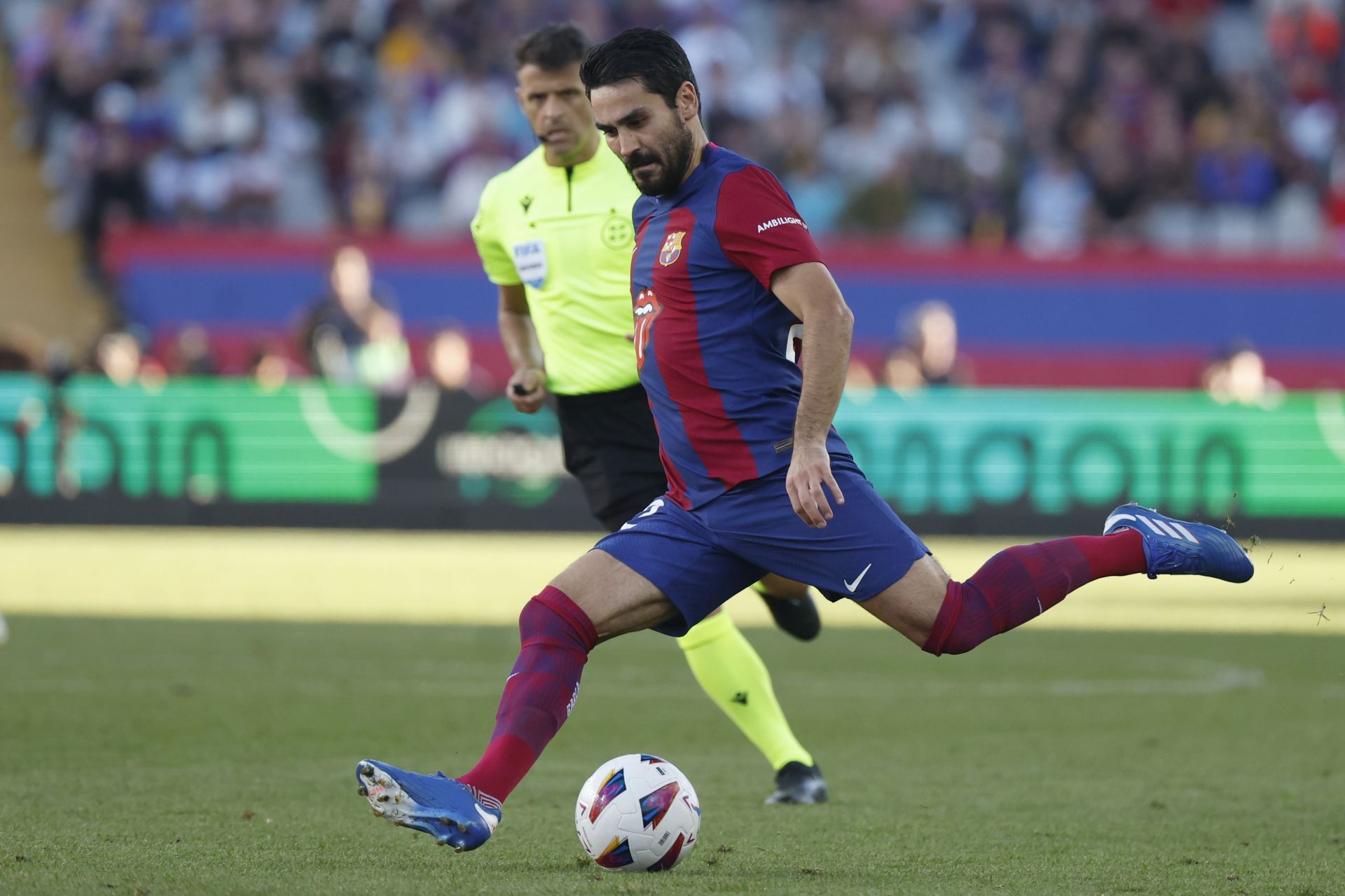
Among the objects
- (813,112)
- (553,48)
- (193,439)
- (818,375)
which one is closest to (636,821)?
(818,375)

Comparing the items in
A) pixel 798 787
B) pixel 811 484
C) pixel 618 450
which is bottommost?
pixel 798 787

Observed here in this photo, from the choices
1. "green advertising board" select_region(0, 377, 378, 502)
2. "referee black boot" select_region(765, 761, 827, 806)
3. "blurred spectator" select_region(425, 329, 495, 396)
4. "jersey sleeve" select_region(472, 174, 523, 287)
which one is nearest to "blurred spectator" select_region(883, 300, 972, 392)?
"blurred spectator" select_region(425, 329, 495, 396)

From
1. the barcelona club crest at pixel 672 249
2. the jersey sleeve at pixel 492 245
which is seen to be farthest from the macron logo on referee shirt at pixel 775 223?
the jersey sleeve at pixel 492 245

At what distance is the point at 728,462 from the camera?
15.7 ft

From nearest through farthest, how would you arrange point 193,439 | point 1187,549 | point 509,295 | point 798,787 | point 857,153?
point 1187,549, point 798,787, point 509,295, point 193,439, point 857,153

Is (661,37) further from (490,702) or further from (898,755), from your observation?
(490,702)

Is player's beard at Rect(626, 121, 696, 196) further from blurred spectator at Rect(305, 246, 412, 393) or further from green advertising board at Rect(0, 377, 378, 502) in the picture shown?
blurred spectator at Rect(305, 246, 412, 393)

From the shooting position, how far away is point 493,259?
6645 mm

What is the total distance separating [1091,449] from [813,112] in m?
6.50

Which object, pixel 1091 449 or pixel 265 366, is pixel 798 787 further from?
pixel 265 366

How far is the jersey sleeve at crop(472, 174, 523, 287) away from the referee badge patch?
6cm

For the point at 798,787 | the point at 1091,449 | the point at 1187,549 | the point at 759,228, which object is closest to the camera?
the point at 759,228

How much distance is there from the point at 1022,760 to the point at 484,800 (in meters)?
3.23

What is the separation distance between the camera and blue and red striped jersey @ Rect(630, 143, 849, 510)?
4711mm
